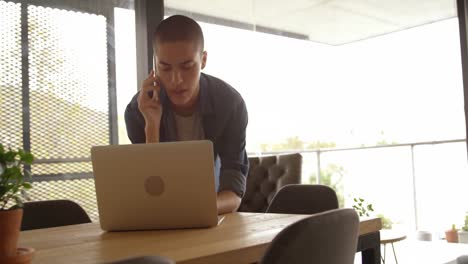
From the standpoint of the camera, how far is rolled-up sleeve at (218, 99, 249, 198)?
1716 millimetres

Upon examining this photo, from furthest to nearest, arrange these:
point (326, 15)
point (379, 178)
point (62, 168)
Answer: point (379, 178)
point (326, 15)
point (62, 168)

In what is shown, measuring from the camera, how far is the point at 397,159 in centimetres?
500

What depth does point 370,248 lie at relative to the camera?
4.48 ft

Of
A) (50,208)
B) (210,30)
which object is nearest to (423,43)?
(210,30)

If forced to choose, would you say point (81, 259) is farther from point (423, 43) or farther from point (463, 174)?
point (423, 43)

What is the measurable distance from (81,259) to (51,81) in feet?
7.76

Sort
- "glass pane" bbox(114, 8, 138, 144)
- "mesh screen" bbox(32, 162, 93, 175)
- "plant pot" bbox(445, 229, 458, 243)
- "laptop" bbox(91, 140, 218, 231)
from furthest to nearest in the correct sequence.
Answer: "plant pot" bbox(445, 229, 458, 243), "glass pane" bbox(114, 8, 138, 144), "mesh screen" bbox(32, 162, 93, 175), "laptop" bbox(91, 140, 218, 231)

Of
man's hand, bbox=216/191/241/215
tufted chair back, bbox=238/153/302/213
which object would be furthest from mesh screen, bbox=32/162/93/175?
man's hand, bbox=216/191/241/215

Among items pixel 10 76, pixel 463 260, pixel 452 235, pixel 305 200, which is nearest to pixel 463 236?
pixel 452 235

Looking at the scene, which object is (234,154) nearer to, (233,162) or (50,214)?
(233,162)

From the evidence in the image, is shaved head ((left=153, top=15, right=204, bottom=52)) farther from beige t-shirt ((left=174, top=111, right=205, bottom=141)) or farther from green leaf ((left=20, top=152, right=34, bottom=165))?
green leaf ((left=20, top=152, right=34, bottom=165))

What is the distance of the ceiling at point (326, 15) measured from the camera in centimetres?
397

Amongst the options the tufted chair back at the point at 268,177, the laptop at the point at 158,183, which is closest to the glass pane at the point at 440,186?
the tufted chair back at the point at 268,177

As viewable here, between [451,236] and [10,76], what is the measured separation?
12.0 feet
